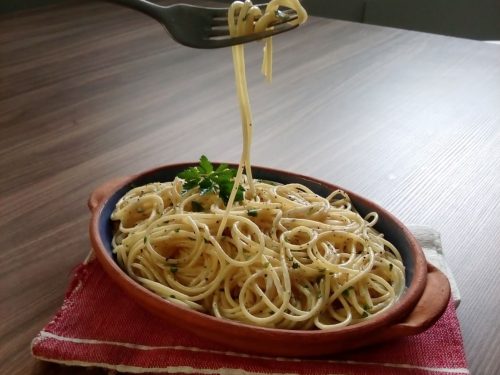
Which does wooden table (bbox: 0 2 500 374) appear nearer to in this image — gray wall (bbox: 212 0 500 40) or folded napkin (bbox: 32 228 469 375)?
folded napkin (bbox: 32 228 469 375)

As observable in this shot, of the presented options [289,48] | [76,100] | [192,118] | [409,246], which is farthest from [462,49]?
[409,246]

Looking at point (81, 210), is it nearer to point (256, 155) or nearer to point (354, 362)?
point (256, 155)

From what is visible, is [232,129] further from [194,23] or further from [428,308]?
[428,308]

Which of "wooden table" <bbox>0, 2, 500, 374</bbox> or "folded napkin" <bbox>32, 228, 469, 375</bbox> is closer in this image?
"folded napkin" <bbox>32, 228, 469, 375</bbox>

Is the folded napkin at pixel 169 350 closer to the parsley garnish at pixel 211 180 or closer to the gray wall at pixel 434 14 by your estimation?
the parsley garnish at pixel 211 180

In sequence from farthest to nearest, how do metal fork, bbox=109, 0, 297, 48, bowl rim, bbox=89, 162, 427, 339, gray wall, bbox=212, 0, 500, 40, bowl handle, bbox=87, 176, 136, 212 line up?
1. gray wall, bbox=212, 0, 500, 40
2. bowl handle, bbox=87, 176, 136, 212
3. metal fork, bbox=109, 0, 297, 48
4. bowl rim, bbox=89, 162, 427, 339

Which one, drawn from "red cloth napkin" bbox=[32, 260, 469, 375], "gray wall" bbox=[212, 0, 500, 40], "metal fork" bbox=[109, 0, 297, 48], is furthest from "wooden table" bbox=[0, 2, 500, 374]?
"gray wall" bbox=[212, 0, 500, 40]

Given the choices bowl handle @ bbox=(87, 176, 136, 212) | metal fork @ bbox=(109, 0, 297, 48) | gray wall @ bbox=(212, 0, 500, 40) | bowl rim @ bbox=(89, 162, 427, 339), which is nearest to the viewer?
bowl rim @ bbox=(89, 162, 427, 339)
